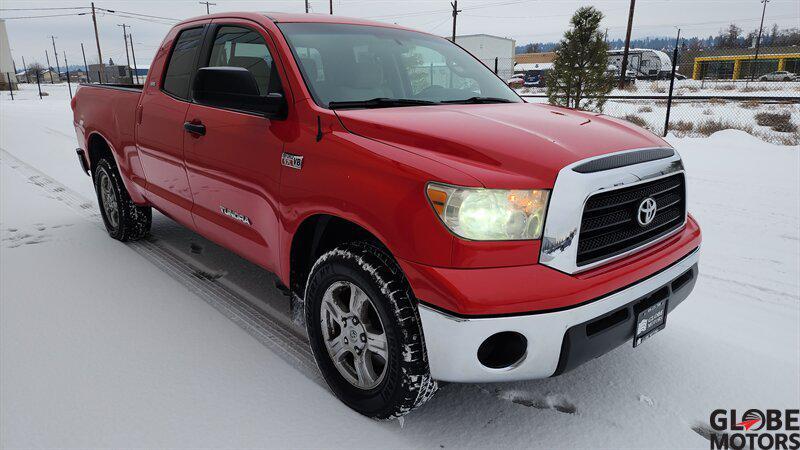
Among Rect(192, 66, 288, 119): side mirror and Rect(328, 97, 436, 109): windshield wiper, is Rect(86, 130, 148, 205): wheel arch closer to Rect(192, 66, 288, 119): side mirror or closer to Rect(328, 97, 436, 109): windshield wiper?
Rect(192, 66, 288, 119): side mirror

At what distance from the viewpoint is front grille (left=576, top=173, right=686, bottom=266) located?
203 cm

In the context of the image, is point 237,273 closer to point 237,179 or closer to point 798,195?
point 237,179

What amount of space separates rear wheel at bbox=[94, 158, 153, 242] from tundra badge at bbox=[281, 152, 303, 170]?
8.97 ft

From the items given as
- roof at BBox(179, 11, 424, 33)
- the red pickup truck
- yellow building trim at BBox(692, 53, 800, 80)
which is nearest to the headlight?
the red pickup truck

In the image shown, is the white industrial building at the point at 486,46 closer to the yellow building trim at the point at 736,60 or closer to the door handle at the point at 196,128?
the yellow building trim at the point at 736,60

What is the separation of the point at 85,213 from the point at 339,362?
462 cm

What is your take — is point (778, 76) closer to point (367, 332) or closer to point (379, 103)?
point (379, 103)

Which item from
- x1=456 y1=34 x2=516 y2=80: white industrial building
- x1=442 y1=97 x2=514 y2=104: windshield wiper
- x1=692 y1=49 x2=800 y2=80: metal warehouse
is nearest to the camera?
x1=442 y1=97 x2=514 y2=104: windshield wiper

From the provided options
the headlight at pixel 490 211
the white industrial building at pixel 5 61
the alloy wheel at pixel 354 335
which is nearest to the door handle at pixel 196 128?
the alloy wheel at pixel 354 335

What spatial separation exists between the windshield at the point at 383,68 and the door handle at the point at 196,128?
2.56 feet

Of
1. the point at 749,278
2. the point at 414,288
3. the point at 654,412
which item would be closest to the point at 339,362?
the point at 414,288

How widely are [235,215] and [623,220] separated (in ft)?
6.69

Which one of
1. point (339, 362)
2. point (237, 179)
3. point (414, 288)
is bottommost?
point (339, 362)

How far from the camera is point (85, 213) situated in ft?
18.9
